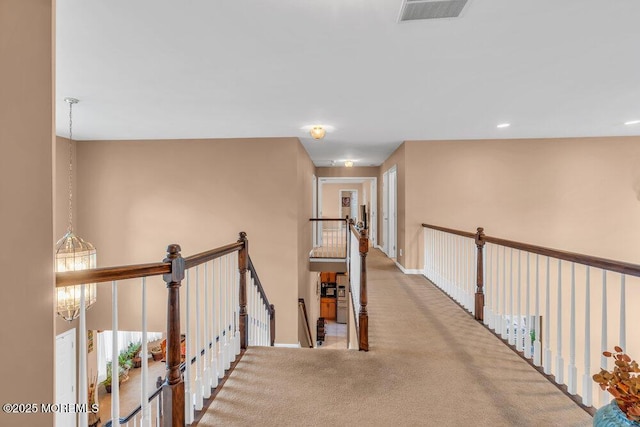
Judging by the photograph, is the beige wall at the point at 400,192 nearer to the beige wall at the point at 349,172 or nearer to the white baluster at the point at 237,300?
the beige wall at the point at 349,172

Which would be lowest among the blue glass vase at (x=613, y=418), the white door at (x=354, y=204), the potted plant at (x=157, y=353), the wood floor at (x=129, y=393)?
the wood floor at (x=129, y=393)

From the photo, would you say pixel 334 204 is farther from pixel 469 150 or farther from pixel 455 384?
pixel 455 384

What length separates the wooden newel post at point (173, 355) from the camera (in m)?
1.62

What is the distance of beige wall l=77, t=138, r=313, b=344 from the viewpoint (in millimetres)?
4883

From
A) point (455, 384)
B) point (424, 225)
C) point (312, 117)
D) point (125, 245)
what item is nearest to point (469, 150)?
point (424, 225)

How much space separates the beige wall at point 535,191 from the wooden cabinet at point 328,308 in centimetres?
677

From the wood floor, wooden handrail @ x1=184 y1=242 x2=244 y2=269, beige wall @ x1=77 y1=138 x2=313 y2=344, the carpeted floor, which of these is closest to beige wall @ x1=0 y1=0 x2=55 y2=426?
wooden handrail @ x1=184 y1=242 x2=244 y2=269

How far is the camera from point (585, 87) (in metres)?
2.93

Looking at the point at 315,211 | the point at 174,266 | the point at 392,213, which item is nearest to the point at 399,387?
the point at 174,266

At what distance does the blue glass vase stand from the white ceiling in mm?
2116

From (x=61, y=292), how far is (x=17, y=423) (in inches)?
63.6

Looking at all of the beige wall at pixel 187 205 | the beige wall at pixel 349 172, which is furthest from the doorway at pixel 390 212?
the beige wall at pixel 187 205

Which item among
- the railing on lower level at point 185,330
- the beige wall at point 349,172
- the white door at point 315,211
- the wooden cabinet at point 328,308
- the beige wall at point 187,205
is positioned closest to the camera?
the railing on lower level at point 185,330

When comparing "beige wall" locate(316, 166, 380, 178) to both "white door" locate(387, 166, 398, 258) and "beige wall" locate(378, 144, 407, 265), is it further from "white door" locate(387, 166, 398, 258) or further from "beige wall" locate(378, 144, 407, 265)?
"beige wall" locate(378, 144, 407, 265)
